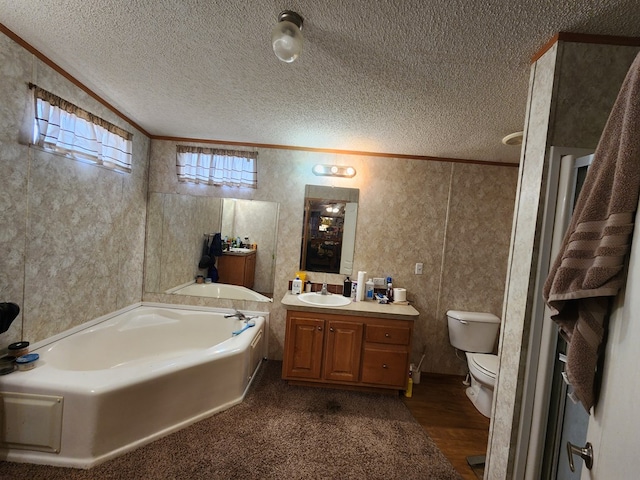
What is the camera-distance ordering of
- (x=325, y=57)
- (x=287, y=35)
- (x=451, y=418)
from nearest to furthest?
(x=287, y=35) → (x=325, y=57) → (x=451, y=418)

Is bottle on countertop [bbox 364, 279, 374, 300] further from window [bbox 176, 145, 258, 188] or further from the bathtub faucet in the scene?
window [bbox 176, 145, 258, 188]

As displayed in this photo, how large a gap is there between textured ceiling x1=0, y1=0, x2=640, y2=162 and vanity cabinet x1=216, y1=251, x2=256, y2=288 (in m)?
1.32

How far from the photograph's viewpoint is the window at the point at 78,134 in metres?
1.65

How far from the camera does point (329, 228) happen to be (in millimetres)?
2846

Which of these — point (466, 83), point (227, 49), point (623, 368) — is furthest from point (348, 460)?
point (227, 49)

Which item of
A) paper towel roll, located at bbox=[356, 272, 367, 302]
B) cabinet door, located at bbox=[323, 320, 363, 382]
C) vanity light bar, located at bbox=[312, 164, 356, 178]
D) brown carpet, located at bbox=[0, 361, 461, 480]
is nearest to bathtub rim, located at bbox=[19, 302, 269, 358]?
brown carpet, located at bbox=[0, 361, 461, 480]

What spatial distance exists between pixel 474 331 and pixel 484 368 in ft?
2.00

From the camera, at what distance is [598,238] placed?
28.4 inches

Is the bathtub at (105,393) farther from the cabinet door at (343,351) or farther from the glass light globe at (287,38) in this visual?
the glass light globe at (287,38)

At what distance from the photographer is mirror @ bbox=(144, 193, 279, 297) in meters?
2.82

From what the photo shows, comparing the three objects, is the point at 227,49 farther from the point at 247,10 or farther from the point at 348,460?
the point at 348,460

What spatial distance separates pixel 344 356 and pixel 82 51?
2755mm

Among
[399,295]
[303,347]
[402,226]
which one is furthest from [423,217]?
[303,347]

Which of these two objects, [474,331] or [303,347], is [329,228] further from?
[474,331]
